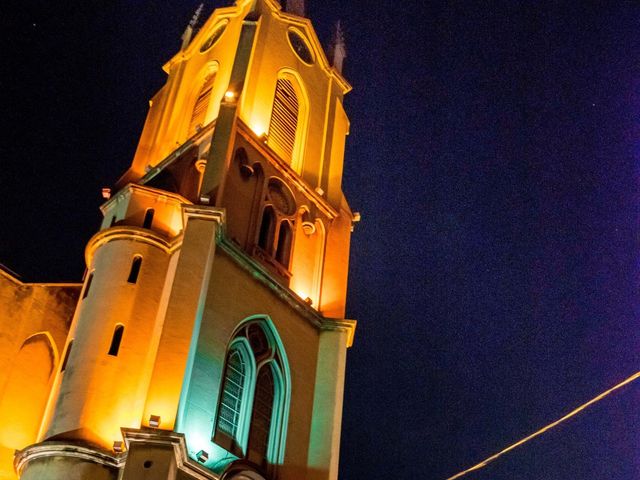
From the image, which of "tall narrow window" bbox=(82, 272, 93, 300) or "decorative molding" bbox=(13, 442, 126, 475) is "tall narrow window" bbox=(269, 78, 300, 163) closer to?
"tall narrow window" bbox=(82, 272, 93, 300)

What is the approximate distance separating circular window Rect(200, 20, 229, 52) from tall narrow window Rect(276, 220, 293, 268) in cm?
1066

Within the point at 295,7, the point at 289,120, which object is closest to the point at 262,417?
the point at 289,120

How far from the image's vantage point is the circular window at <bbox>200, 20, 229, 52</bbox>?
37.6 meters

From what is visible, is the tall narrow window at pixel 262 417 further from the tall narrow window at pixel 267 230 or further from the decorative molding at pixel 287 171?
the decorative molding at pixel 287 171

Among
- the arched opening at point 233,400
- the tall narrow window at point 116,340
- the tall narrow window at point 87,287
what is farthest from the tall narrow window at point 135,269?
the arched opening at point 233,400

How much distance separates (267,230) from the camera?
3006cm

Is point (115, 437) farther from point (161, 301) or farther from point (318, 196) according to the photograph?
point (318, 196)

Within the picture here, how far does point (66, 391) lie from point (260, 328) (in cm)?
607

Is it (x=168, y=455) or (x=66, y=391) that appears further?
(x=66, y=391)

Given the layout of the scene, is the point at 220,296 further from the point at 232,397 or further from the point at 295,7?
the point at 295,7

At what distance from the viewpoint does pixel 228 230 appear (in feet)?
92.3

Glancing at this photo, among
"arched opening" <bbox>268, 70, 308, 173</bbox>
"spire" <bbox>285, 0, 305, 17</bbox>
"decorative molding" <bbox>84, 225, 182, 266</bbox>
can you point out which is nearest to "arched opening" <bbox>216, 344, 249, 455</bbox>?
"decorative molding" <bbox>84, 225, 182, 266</bbox>

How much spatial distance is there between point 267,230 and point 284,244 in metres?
0.86

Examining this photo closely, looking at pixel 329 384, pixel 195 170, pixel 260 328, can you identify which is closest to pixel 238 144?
pixel 195 170
